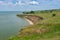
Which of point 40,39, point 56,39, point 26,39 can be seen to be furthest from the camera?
point 26,39

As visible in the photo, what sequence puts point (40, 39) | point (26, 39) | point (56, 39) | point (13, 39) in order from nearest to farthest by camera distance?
1. point (56, 39)
2. point (40, 39)
3. point (26, 39)
4. point (13, 39)

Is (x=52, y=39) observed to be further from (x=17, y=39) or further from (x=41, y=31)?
(x=41, y=31)

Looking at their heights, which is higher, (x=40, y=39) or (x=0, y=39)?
(x=40, y=39)

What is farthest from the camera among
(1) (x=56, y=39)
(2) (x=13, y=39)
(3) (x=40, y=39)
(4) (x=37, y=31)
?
(4) (x=37, y=31)

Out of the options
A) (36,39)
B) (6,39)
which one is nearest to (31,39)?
(36,39)

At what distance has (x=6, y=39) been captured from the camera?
49.8 metres

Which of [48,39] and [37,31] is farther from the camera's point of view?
[37,31]

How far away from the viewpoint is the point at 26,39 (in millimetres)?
44562

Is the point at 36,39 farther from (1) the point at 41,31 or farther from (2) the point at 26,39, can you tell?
(1) the point at 41,31

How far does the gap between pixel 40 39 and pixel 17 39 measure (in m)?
7.01

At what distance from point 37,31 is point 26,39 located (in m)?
8.69

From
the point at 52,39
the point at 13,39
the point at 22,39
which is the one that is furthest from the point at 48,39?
the point at 13,39

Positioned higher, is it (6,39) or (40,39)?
(40,39)

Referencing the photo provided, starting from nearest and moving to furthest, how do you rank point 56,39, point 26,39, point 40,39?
point 56,39, point 40,39, point 26,39
